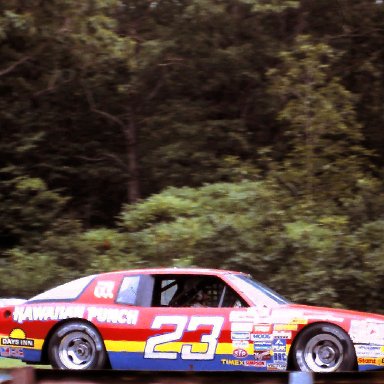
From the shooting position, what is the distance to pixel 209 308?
905 cm

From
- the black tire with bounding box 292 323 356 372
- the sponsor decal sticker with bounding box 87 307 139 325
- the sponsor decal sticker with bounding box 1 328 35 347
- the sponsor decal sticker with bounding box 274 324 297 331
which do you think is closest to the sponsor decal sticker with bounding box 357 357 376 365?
the black tire with bounding box 292 323 356 372

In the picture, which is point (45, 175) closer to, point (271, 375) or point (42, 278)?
point (42, 278)

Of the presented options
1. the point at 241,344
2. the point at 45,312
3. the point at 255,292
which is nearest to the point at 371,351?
the point at 241,344

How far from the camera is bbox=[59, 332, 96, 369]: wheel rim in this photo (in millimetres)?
9047

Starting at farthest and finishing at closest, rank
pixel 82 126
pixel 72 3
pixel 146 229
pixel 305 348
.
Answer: pixel 82 126, pixel 72 3, pixel 146 229, pixel 305 348

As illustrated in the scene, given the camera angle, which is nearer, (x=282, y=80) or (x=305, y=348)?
(x=305, y=348)

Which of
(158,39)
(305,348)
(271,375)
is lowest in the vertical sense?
(305,348)

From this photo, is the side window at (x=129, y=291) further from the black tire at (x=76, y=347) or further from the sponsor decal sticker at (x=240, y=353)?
the sponsor decal sticker at (x=240, y=353)

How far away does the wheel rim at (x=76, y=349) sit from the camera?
356 inches

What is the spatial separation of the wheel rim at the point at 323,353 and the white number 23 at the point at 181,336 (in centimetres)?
99

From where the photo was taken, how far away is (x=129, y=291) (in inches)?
368

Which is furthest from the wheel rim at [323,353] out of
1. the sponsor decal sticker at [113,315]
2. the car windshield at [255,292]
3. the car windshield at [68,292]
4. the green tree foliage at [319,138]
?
the green tree foliage at [319,138]

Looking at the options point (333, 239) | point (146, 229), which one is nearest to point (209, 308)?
point (333, 239)

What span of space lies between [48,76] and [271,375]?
1864cm
